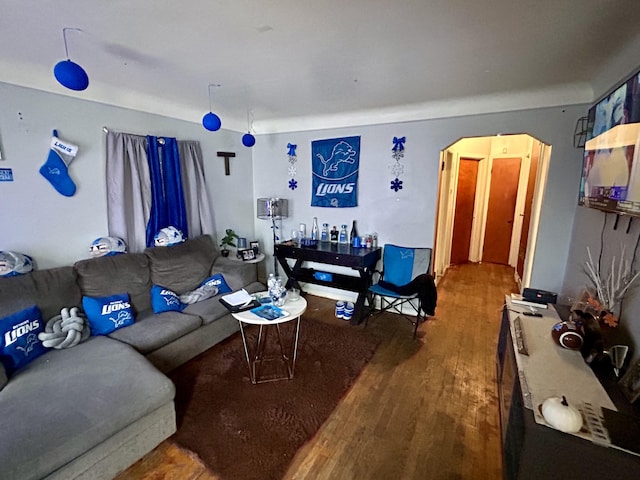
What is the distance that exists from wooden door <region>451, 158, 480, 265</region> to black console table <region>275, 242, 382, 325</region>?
2.59 metres

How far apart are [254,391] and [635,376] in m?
2.12

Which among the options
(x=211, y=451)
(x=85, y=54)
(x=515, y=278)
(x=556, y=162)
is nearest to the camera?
(x=211, y=451)

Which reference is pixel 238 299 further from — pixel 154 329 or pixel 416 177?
pixel 416 177

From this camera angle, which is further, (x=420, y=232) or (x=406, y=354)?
(x=420, y=232)

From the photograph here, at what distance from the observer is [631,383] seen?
1.26 meters

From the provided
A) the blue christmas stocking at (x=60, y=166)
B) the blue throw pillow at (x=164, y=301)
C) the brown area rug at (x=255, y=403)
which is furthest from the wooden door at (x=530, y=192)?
the blue christmas stocking at (x=60, y=166)

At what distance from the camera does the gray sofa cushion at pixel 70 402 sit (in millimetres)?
1266

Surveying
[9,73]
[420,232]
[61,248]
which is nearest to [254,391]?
[61,248]

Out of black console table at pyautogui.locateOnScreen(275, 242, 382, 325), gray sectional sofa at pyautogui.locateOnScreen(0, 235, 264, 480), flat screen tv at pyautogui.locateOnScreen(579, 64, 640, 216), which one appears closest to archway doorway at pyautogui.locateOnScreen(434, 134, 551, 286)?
black console table at pyautogui.locateOnScreen(275, 242, 382, 325)

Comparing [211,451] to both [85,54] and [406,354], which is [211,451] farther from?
[85,54]

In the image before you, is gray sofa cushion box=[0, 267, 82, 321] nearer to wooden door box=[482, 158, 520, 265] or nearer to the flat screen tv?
the flat screen tv

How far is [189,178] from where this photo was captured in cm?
342

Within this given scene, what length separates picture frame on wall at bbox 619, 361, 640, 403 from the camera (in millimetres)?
1209

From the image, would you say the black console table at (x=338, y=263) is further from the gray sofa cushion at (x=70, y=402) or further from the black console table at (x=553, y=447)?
the gray sofa cushion at (x=70, y=402)
